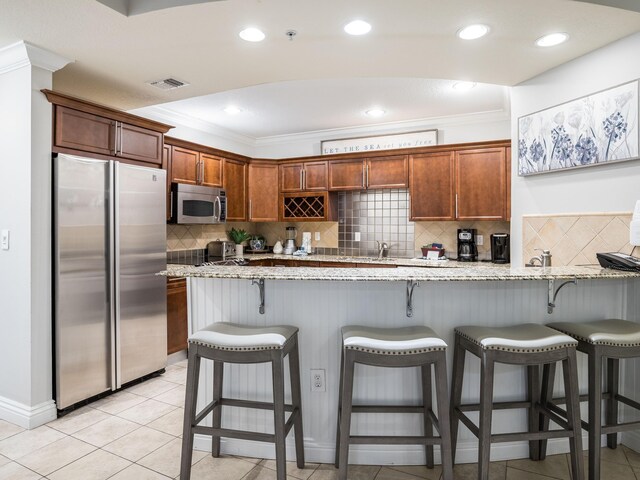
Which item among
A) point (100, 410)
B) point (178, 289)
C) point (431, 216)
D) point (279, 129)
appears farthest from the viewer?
point (279, 129)

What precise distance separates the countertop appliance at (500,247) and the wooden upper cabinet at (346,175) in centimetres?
168

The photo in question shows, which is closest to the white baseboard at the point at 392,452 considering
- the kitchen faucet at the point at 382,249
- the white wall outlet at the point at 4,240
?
the white wall outlet at the point at 4,240

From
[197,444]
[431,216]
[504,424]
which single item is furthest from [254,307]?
[431,216]

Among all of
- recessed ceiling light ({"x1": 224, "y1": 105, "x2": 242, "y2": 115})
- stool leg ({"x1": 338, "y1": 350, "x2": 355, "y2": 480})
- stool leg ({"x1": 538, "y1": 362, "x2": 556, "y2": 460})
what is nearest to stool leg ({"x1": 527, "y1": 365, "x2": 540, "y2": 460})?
stool leg ({"x1": 538, "y1": 362, "x2": 556, "y2": 460})

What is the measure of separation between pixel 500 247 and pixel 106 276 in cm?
383

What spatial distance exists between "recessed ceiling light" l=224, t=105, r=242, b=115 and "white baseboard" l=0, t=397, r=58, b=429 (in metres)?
3.18

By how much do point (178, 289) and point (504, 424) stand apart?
2.97 metres

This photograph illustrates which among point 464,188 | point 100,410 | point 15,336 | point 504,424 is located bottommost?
point 100,410

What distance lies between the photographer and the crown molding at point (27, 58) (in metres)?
2.47

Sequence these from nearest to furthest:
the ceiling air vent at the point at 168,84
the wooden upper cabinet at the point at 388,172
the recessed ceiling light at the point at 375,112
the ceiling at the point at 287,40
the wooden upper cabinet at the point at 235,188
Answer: the ceiling at the point at 287,40
the ceiling air vent at the point at 168,84
the recessed ceiling light at the point at 375,112
the wooden upper cabinet at the point at 388,172
the wooden upper cabinet at the point at 235,188

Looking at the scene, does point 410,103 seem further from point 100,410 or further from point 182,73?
point 100,410

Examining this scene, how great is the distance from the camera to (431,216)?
4660 millimetres

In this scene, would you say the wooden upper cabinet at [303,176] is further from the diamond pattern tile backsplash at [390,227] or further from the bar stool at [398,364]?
the bar stool at [398,364]

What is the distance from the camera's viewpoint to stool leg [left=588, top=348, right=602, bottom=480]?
1.87 meters
